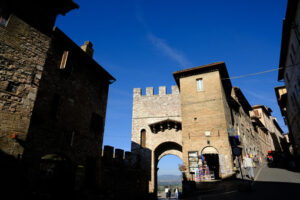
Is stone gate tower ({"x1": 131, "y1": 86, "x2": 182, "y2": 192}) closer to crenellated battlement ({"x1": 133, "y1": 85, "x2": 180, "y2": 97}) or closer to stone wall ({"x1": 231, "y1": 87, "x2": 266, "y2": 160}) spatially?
crenellated battlement ({"x1": 133, "y1": 85, "x2": 180, "y2": 97})

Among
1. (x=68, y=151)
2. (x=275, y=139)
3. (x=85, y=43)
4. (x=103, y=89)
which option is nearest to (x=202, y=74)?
(x=103, y=89)

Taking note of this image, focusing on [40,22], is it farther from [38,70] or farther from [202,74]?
[202,74]

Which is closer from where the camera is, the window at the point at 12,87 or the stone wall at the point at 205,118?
the window at the point at 12,87

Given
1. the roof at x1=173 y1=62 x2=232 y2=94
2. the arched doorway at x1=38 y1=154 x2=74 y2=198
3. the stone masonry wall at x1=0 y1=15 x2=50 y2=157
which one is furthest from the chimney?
the roof at x1=173 y1=62 x2=232 y2=94

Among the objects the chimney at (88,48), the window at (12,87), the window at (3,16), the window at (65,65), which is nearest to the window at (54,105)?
the window at (65,65)

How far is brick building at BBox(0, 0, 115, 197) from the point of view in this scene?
675 centimetres

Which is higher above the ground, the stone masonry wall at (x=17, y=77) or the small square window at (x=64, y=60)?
the small square window at (x=64, y=60)

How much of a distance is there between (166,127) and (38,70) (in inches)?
578

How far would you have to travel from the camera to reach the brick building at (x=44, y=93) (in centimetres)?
675

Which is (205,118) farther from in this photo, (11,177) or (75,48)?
(11,177)

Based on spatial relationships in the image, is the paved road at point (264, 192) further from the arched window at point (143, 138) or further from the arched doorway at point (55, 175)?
the arched window at point (143, 138)

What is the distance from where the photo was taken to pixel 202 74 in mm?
17594

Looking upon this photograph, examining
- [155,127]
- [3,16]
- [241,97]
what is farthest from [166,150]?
[3,16]

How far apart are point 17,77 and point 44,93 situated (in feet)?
7.38
